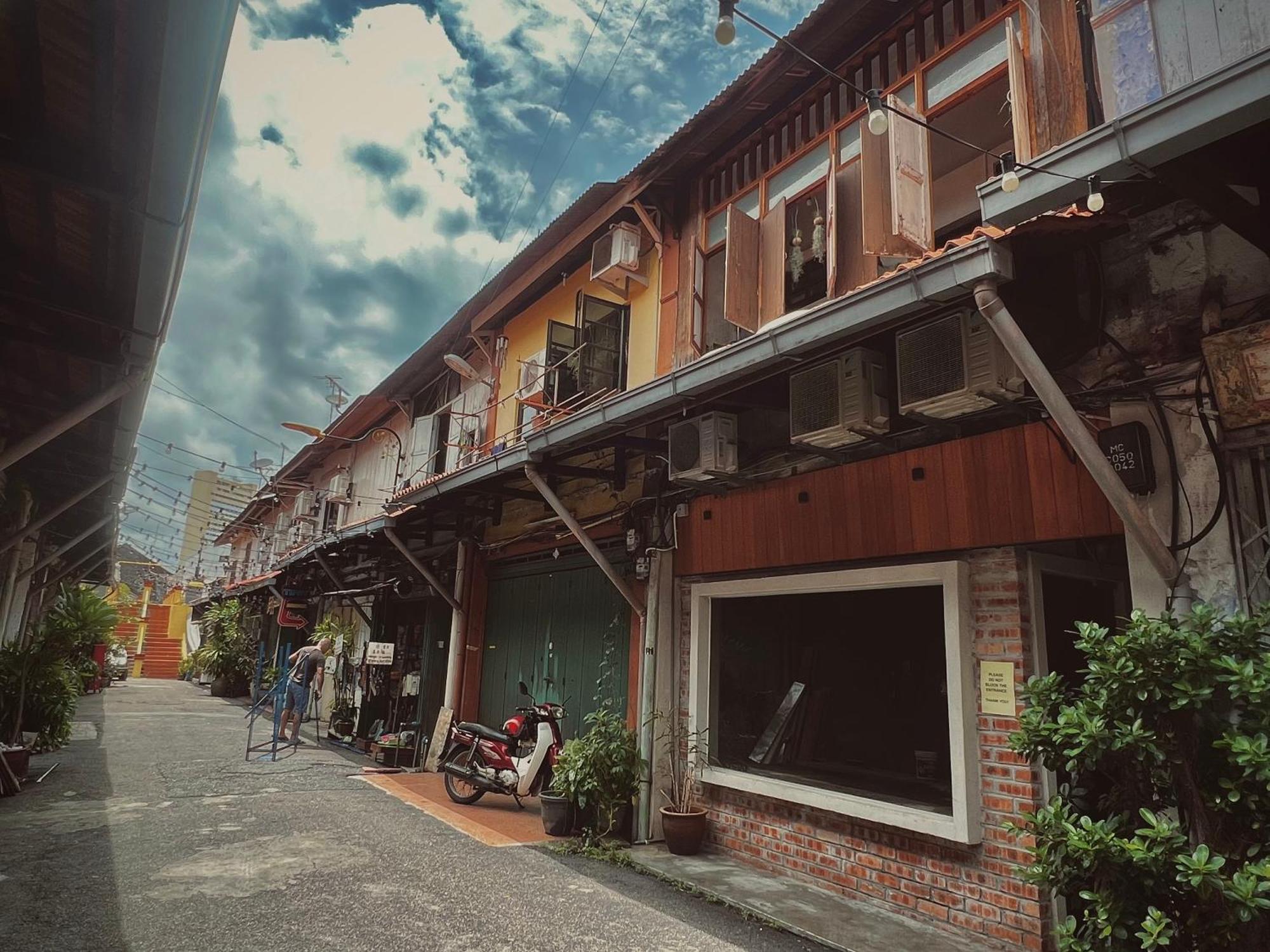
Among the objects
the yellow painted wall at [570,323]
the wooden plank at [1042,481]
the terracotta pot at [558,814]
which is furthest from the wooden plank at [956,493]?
the terracotta pot at [558,814]

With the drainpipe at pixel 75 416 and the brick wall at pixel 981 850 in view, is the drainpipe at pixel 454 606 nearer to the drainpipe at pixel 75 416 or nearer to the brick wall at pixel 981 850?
the drainpipe at pixel 75 416

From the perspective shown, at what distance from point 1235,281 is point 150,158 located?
552 centimetres

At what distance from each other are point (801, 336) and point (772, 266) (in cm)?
235

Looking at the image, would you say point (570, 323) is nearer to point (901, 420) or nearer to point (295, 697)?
point (901, 420)

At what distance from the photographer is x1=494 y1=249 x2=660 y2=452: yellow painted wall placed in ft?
29.2

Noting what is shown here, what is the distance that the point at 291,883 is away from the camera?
5.42 meters

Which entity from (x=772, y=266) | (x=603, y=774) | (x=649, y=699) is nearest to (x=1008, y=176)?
(x=772, y=266)

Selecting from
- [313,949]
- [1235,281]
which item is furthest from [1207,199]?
[313,949]

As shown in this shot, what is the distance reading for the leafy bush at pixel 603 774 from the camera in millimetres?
7086

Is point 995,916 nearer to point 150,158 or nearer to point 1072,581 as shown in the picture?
point 1072,581

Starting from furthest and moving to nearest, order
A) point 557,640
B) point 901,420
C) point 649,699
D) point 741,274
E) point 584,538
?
point 557,640, point 584,538, point 649,699, point 741,274, point 901,420

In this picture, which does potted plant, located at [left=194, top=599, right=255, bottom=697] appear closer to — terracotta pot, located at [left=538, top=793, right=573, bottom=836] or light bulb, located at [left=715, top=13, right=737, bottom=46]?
terracotta pot, located at [left=538, top=793, right=573, bottom=836]

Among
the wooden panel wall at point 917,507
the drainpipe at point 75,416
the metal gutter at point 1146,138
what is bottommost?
the wooden panel wall at point 917,507

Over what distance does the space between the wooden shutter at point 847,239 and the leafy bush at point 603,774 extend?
4.58m
